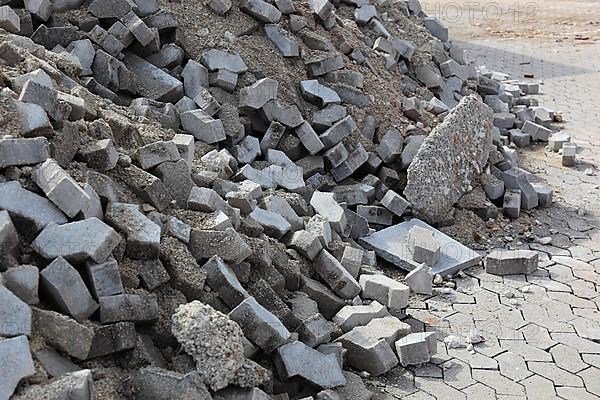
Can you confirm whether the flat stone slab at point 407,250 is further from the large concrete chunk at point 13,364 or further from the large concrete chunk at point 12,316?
the large concrete chunk at point 13,364

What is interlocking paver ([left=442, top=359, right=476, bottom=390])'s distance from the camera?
4.90m

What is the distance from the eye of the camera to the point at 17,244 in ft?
13.6

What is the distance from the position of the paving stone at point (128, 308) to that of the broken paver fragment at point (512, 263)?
3.11 m

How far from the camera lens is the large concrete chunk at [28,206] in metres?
4.23

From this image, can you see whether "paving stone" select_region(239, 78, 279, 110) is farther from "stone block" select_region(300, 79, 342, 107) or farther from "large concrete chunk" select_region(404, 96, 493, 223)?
"large concrete chunk" select_region(404, 96, 493, 223)

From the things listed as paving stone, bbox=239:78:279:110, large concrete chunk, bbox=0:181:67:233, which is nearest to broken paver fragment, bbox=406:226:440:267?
paving stone, bbox=239:78:279:110

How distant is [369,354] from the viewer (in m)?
4.93

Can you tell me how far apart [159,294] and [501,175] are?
14.4 feet

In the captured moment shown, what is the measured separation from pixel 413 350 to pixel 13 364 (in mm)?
2556

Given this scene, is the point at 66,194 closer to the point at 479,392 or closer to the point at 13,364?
the point at 13,364

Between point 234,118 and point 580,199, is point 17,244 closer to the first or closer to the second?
point 234,118

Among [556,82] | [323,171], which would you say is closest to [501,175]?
[323,171]

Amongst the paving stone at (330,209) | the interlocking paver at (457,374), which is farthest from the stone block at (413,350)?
the paving stone at (330,209)

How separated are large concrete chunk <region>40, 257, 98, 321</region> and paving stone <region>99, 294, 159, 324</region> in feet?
0.38
